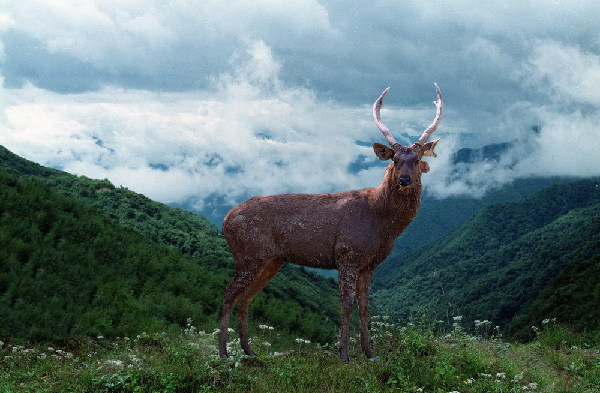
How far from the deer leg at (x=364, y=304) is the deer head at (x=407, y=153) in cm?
214

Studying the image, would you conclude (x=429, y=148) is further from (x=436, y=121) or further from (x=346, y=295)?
(x=346, y=295)

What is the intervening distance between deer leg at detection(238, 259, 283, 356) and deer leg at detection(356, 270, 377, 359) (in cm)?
164

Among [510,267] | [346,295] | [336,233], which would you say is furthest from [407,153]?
[510,267]

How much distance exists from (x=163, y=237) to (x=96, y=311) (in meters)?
22.5

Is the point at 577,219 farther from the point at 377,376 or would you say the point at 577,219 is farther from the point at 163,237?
the point at 377,376

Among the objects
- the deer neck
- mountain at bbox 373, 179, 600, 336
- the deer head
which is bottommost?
the deer neck

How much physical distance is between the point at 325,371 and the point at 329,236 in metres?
2.49

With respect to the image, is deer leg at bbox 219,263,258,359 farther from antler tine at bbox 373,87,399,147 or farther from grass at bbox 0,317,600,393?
antler tine at bbox 373,87,399,147

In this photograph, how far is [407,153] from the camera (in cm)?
988

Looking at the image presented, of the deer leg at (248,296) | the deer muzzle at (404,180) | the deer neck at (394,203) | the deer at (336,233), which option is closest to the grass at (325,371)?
the deer leg at (248,296)

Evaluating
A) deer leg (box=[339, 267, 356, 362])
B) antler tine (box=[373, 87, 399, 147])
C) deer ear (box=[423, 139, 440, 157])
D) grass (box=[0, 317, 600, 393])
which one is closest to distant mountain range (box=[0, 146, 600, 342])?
grass (box=[0, 317, 600, 393])

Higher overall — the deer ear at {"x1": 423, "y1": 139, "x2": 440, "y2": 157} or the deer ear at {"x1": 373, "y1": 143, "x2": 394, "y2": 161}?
the deer ear at {"x1": 423, "y1": 139, "x2": 440, "y2": 157}

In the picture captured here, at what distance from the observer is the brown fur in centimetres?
1027

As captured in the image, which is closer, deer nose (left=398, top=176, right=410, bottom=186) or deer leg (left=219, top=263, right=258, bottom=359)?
deer nose (left=398, top=176, right=410, bottom=186)
